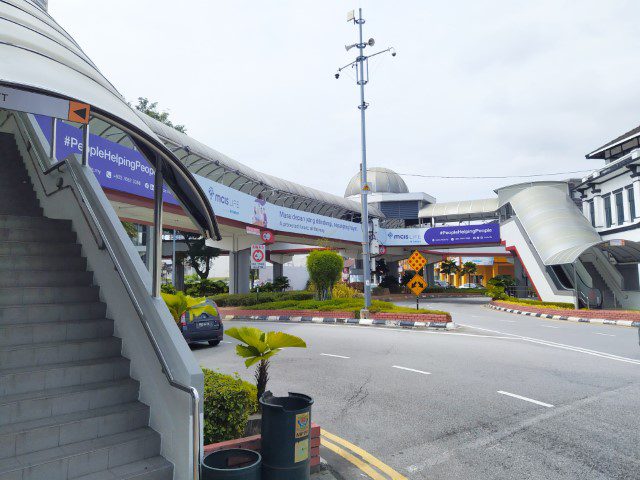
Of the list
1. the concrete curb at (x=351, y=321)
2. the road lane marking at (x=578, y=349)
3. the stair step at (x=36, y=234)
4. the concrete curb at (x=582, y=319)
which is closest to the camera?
the stair step at (x=36, y=234)

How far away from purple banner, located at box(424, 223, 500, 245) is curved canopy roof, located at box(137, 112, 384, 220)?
7.44m

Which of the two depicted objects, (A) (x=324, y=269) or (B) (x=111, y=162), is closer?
(B) (x=111, y=162)

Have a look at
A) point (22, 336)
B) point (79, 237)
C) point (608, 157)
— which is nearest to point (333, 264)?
point (79, 237)

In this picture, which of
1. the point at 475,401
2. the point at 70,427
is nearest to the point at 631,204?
the point at 475,401

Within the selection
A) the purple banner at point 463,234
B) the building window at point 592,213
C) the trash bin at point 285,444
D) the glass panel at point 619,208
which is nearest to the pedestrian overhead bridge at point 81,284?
the trash bin at point 285,444

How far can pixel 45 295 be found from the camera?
5301 mm

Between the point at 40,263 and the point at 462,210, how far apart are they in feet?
164

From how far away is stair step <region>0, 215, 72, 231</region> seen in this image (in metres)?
6.28

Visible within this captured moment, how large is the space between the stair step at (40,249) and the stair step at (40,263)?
159 mm

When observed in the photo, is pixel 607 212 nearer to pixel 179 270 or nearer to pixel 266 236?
pixel 266 236

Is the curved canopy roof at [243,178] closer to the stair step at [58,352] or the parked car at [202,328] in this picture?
the parked car at [202,328]

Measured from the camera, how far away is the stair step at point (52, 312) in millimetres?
4840

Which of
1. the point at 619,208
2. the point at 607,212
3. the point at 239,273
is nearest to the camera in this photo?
the point at 619,208

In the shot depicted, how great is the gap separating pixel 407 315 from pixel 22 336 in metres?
15.8
